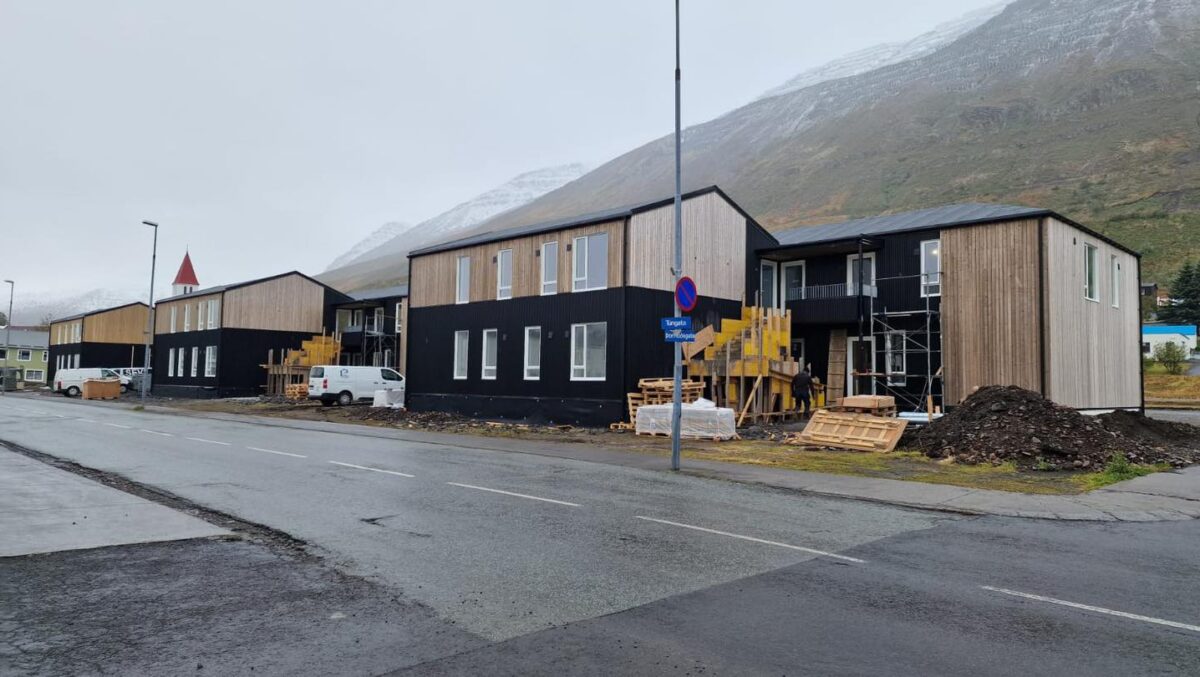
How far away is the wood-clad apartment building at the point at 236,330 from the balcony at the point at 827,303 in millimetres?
33035

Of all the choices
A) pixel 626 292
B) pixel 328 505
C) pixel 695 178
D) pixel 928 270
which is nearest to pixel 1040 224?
pixel 928 270

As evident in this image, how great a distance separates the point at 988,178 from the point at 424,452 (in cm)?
12405

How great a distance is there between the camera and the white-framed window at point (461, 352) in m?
30.0

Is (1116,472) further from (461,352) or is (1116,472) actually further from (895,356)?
(461,352)

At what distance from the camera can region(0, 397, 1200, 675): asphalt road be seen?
4.74m

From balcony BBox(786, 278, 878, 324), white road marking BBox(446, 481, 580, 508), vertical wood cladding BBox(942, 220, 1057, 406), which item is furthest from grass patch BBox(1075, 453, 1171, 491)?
balcony BBox(786, 278, 878, 324)

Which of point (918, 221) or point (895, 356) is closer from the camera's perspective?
point (895, 356)

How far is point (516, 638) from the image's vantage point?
496cm

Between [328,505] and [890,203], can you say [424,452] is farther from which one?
[890,203]

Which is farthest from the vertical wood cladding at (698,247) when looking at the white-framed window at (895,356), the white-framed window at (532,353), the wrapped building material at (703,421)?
the white-framed window at (895,356)

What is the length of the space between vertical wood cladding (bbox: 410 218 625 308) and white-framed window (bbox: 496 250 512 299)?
0.53 ft

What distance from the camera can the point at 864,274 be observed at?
1078 inches

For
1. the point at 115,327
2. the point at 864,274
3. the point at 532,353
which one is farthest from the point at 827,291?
the point at 115,327

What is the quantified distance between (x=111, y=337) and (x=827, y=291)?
6146 cm
